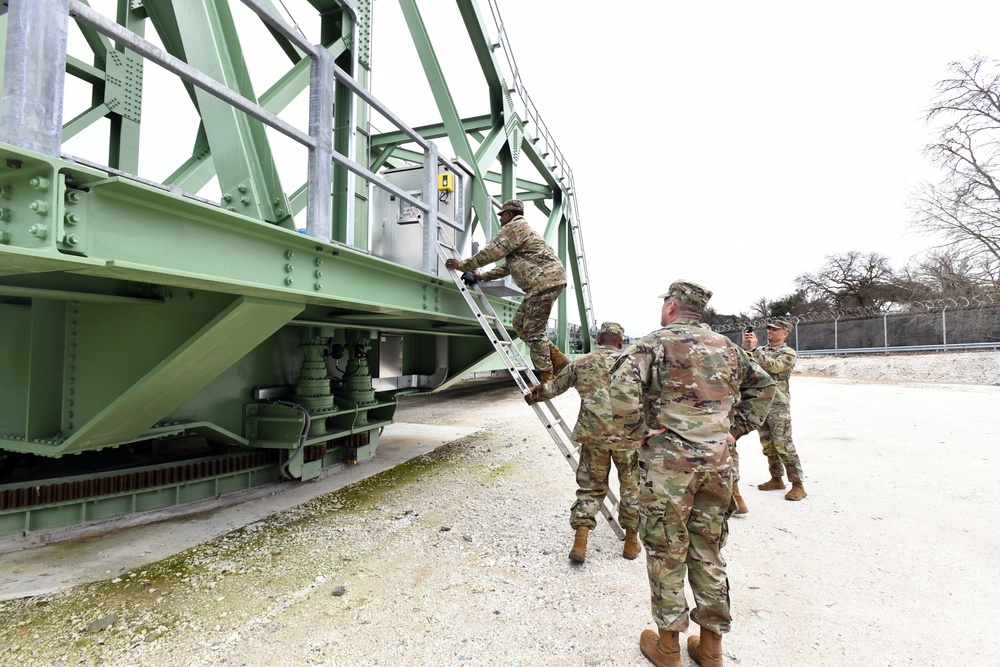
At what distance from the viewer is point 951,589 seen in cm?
305

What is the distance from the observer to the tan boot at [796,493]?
4.75 m

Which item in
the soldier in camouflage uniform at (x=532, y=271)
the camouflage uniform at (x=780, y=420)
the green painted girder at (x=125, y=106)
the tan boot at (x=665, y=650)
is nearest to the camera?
the tan boot at (x=665, y=650)

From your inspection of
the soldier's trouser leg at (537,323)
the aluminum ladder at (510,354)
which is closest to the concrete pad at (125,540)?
the aluminum ladder at (510,354)

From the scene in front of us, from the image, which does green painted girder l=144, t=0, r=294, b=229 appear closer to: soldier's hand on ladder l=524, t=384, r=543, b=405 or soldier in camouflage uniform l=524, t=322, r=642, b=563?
soldier's hand on ladder l=524, t=384, r=543, b=405

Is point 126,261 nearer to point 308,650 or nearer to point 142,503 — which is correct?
point 308,650

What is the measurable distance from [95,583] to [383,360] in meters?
4.00

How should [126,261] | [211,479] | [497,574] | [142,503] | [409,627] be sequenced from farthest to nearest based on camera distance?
1. [211,479]
2. [142,503]
3. [497,574]
4. [409,627]
5. [126,261]

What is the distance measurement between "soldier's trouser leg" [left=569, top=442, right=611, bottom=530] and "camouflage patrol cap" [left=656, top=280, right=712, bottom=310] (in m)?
1.29

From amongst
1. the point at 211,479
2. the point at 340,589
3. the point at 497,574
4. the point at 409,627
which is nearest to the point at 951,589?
the point at 497,574

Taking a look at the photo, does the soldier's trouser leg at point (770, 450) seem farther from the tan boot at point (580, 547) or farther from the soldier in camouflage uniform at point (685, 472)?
the soldier in camouflage uniform at point (685, 472)

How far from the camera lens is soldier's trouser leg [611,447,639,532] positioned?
356 centimetres

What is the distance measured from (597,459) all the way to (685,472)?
117cm

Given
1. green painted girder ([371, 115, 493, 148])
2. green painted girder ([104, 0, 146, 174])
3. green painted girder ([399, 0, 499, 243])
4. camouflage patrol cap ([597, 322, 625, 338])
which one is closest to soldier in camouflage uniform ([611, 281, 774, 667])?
camouflage patrol cap ([597, 322, 625, 338])

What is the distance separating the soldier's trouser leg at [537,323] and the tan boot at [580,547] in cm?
153
